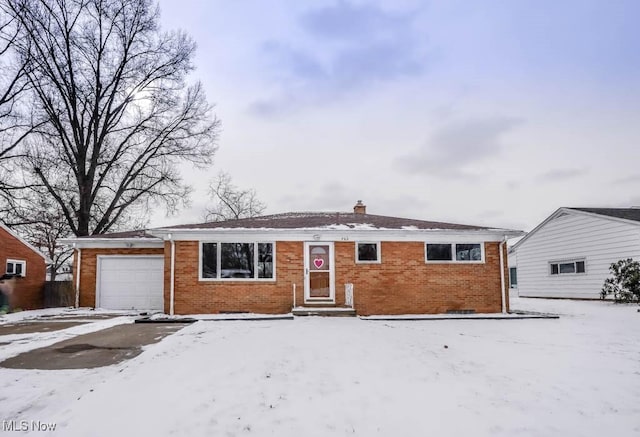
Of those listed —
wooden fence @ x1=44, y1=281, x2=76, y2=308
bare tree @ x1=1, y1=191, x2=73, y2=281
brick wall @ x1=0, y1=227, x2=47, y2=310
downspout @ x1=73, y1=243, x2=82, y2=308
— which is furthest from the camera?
bare tree @ x1=1, y1=191, x2=73, y2=281

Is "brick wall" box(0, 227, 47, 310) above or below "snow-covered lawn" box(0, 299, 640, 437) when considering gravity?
above

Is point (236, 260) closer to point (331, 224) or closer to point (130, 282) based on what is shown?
point (331, 224)

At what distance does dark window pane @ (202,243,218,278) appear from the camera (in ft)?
42.7

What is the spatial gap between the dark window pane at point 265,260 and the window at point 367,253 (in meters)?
2.78

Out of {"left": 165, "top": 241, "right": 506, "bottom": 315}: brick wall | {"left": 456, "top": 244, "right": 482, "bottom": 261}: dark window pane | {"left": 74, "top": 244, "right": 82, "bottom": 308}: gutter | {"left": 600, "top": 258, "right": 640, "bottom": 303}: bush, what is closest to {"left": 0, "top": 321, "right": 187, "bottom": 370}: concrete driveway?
{"left": 165, "top": 241, "right": 506, "bottom": 315}: brick wall

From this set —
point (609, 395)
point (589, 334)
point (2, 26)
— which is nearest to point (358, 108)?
point (589, 334)

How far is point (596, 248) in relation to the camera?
1808 centimetres

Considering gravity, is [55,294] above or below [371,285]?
below

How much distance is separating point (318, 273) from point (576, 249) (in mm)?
13474

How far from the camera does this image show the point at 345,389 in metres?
4.77

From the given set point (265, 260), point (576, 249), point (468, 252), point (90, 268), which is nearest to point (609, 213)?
point (576, 249)

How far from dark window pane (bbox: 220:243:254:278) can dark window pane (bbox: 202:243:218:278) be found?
0.19 metres

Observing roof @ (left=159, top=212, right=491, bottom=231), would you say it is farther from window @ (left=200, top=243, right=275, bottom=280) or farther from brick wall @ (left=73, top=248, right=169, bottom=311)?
brick wall @ (left=73, top=248, right=169, bottom=311)

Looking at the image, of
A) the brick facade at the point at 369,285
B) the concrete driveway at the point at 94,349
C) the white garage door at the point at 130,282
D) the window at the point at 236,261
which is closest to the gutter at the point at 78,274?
the white garage door at the point at 130,282
